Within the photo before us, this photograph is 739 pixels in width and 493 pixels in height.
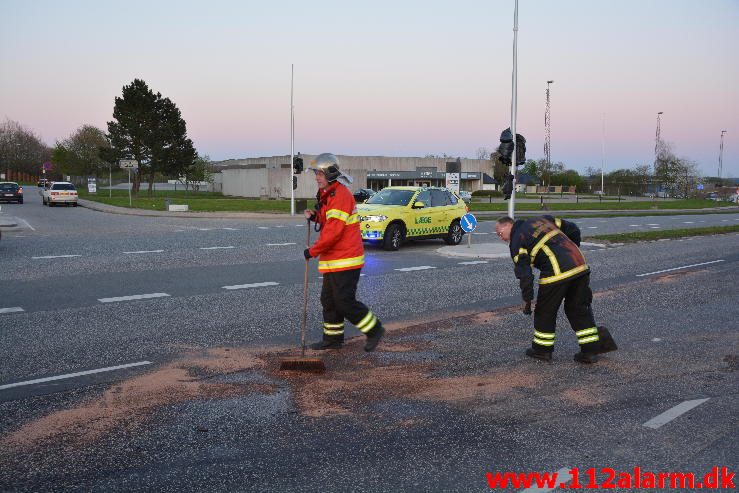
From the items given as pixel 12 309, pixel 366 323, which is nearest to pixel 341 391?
pixel 366 323

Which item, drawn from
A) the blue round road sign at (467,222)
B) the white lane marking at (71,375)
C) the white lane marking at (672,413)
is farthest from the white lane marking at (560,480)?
the blue round road sign at (467,222)

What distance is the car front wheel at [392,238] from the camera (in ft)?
57.2

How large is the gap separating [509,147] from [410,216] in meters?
3.29

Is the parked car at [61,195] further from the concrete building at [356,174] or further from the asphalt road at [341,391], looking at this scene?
the asphalt road at [341,391]

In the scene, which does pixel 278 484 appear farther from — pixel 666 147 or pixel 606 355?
pixel 666 147

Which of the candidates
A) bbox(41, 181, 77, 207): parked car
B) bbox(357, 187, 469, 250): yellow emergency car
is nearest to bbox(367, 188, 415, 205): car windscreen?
bbox(357, 187, 469, 250): yellow emergency car

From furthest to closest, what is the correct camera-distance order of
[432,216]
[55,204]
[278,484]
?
[55,204], [432,216], [278,484]

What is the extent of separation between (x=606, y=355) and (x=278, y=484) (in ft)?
14.2

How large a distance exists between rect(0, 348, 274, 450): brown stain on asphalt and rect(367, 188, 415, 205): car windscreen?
38.8 ft

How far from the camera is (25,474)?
4.00 metres

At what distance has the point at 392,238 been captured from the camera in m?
17.6

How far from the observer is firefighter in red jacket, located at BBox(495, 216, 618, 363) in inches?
255

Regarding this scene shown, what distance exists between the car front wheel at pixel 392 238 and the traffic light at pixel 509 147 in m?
3.26

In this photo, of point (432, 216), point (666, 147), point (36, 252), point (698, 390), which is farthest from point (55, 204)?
point (666, 147)
